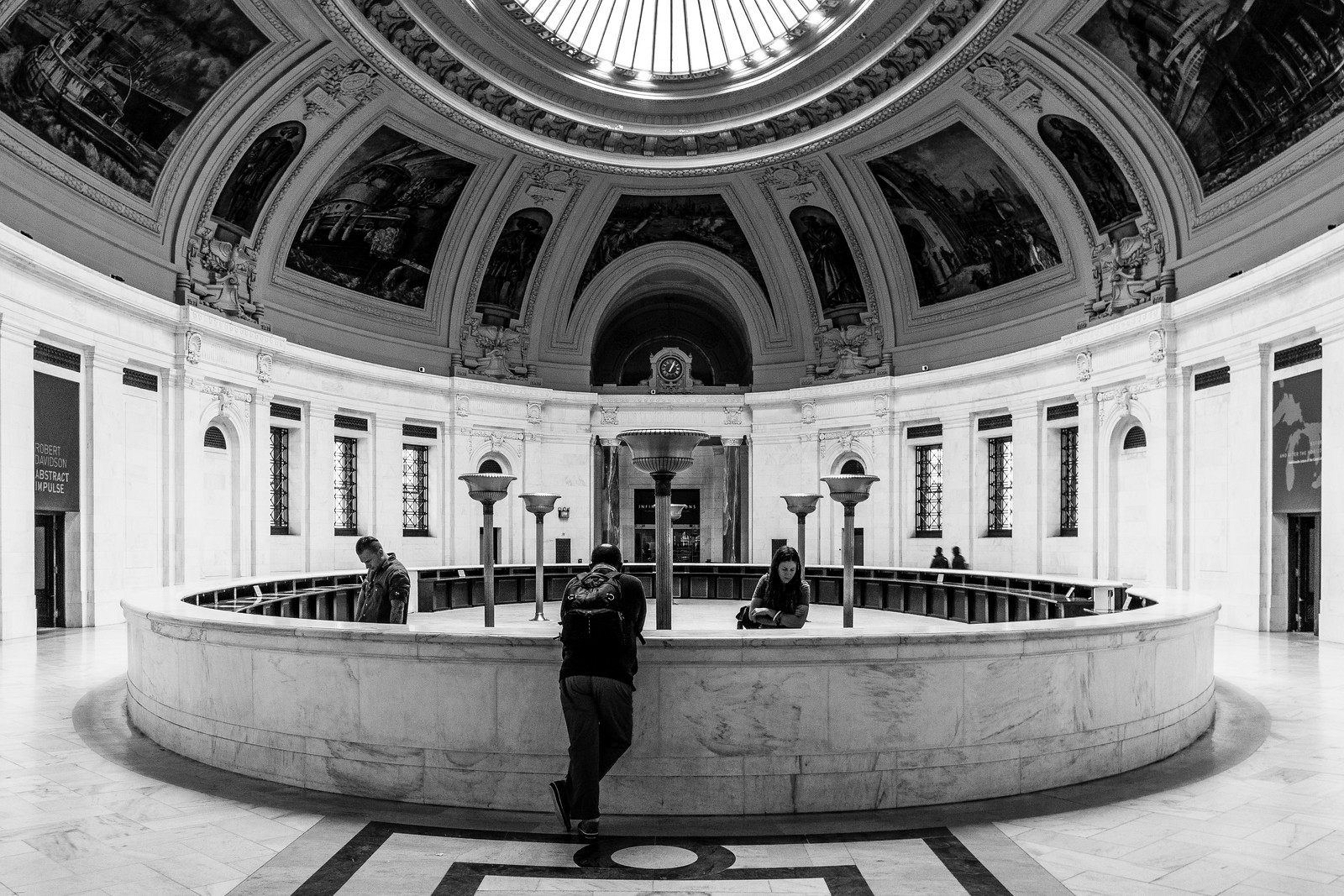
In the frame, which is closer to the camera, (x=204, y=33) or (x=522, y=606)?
(x=204, y=33)

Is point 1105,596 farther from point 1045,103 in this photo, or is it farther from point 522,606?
A: point 522,606

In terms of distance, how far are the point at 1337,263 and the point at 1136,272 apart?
545 cm

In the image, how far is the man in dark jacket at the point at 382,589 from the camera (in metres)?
8.41

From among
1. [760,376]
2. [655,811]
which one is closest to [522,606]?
[760,376]

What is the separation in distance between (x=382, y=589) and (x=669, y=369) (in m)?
19.4

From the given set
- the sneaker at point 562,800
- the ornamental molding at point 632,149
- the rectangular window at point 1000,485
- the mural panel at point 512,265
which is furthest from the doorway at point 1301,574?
the mural panel at point 512,265

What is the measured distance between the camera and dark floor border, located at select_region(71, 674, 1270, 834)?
18.2 ft

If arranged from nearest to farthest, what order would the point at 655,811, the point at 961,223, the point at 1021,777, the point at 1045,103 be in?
the point at 655,811, the point at 1021,777, the point at 1045,103, the point at 961,223

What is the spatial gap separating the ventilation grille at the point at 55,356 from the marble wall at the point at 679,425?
15cm

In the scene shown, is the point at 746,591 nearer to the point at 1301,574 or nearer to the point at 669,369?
the point at 669,369

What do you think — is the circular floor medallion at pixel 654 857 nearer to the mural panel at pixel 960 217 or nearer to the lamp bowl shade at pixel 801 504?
the lamp bowl shade at pixel 801 504

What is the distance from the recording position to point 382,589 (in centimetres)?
841

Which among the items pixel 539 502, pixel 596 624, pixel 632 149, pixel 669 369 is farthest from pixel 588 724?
pixel 669 369

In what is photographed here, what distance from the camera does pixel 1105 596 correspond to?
12.1 metres
